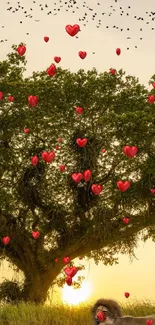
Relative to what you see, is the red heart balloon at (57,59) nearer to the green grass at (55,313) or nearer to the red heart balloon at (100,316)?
the green grass at (55,313)

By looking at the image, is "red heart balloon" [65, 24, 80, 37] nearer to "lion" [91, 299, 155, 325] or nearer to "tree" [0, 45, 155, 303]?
"tree" [0, 45, 155, 303]

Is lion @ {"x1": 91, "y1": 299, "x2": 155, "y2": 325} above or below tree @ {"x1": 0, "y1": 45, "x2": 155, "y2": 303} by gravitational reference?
below

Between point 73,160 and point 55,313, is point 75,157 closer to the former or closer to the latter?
point 73,160

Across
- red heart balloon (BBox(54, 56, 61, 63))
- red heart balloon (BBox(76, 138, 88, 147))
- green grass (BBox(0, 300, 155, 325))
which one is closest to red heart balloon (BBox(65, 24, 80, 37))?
red heart balloon (BBox(54, 56, 61, 63))

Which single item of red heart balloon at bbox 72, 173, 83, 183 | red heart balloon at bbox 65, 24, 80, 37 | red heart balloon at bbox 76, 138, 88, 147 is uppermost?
red heart balloon at bbox 65, 24, 80, 37

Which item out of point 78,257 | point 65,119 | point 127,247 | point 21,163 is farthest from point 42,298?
point 65,119

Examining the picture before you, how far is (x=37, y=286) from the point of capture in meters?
26.9

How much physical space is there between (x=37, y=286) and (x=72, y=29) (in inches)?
513

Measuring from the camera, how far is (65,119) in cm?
2492

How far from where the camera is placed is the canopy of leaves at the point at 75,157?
78.7 ft

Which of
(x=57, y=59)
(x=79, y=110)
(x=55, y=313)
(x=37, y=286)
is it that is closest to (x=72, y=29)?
(x=57, y=59)

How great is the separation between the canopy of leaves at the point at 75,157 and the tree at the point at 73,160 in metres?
0.04

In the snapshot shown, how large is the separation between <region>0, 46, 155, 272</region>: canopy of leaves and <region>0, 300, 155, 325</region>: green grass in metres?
4.67

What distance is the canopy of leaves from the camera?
78.7 feet
